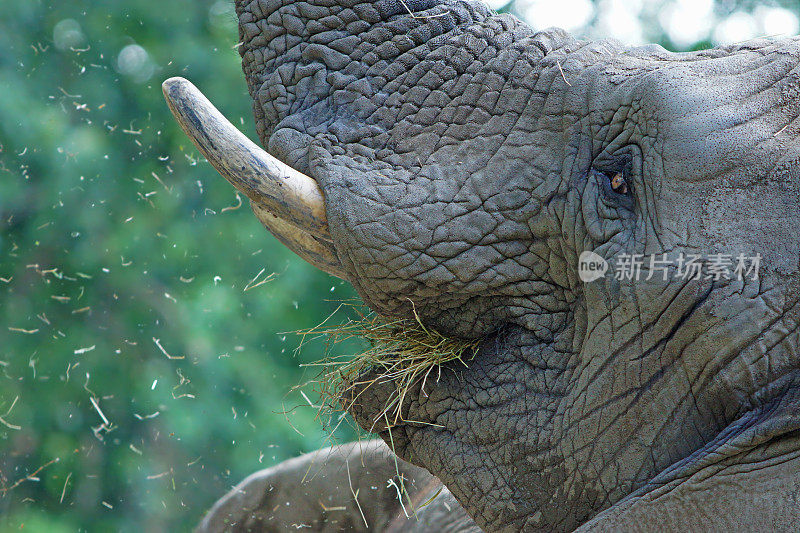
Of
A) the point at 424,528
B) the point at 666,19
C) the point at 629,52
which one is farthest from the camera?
the point at 666,19

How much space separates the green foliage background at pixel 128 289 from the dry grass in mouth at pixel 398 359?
373 cm

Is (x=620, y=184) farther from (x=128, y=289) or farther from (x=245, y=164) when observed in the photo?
(x=128, y=289)

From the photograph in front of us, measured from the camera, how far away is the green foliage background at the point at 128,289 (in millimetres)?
5672

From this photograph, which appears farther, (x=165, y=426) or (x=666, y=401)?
(x=165, y=426)

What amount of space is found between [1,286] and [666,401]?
5.33 m

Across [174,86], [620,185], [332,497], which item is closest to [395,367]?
[620,185]

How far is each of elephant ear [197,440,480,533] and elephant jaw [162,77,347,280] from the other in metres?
1.20

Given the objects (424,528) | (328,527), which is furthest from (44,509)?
(424,528)

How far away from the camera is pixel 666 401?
58.9 inches

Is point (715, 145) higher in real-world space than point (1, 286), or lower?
higher

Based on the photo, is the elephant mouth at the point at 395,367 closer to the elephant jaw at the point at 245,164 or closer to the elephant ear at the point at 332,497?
the elephant jaw at the point at 245,164

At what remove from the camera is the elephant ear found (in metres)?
2.70

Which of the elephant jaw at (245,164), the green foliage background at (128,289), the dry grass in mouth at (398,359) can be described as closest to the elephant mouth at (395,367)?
the dry grass in mouth at (398,359)

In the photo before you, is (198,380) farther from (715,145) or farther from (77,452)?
(715,145)
